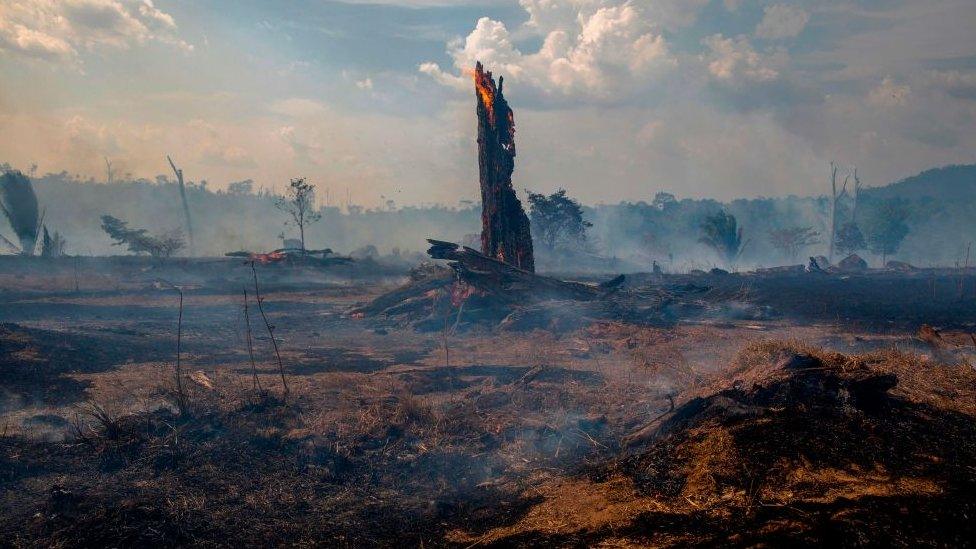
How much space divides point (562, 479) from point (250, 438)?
4.80 metres

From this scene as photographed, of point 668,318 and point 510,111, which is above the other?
point 510,111

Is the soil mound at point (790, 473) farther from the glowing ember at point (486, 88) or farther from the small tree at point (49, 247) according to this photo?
the small tree at point (49, 247)

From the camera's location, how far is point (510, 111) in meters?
22.6

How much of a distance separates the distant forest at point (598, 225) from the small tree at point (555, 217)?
2.24 meters

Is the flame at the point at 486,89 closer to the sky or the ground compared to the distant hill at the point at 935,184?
closer to the ground

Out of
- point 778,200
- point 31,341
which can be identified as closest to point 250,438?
point 31,341

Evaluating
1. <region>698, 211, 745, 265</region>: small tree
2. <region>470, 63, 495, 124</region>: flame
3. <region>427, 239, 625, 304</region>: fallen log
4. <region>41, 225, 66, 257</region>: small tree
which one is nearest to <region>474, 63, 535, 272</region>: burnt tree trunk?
<region>470, 63, 495, 124</region>: flame

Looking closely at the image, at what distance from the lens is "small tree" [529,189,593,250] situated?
51.4 metres

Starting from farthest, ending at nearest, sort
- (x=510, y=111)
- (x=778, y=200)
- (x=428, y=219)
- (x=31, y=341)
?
(x=428, y=219)
(x=778, y=200)
(x=510, y=111)
(x=31, y=341)

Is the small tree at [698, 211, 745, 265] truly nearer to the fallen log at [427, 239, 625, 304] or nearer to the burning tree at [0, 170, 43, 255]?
the fallen log at [427, 239, 625, 304]

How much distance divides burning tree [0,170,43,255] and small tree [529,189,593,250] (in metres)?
41.1

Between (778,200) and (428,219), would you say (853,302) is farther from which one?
(428,219)

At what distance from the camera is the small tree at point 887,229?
52375 millimetres

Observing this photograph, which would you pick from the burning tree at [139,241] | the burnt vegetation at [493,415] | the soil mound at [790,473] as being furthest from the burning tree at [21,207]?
the soil mound at [790,473]
